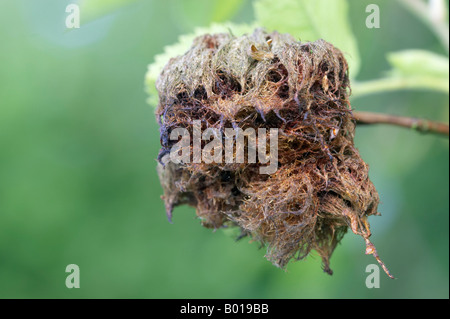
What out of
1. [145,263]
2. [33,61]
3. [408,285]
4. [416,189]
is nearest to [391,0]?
[416,189]

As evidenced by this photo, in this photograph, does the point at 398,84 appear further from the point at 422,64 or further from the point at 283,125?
the point at 283,125

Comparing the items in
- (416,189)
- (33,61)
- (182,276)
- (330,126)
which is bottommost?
(330,126)

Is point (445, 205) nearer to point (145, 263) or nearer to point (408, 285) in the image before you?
point (408, 285)

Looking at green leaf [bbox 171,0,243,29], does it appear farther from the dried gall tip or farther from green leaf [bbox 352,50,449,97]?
the dried gall tip

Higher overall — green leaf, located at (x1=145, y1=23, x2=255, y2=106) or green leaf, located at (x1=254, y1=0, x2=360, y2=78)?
green leaf, located at (x1=254, y1=0, x2=360, y2=78)

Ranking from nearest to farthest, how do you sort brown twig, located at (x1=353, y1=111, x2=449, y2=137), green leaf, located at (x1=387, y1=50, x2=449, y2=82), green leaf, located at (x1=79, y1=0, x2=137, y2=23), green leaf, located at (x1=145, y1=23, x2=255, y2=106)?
1. green leaf, located at (x1=145, y1=23, x2=255, y2=106)
2. brown twig, located at (x1=353, y1=111, x2=449, y2=137)
3. green leaf, located at (x1=387, y1=50, x2=449, y2=82)
4. green leaf, located at (x1=79, y1=0, x2=137, y2=23)

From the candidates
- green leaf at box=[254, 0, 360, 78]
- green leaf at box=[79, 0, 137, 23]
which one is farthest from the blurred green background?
green leaf at box=[254, 0, 360, 78]

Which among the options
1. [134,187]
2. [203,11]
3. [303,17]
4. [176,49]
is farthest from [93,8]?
[134,187]
